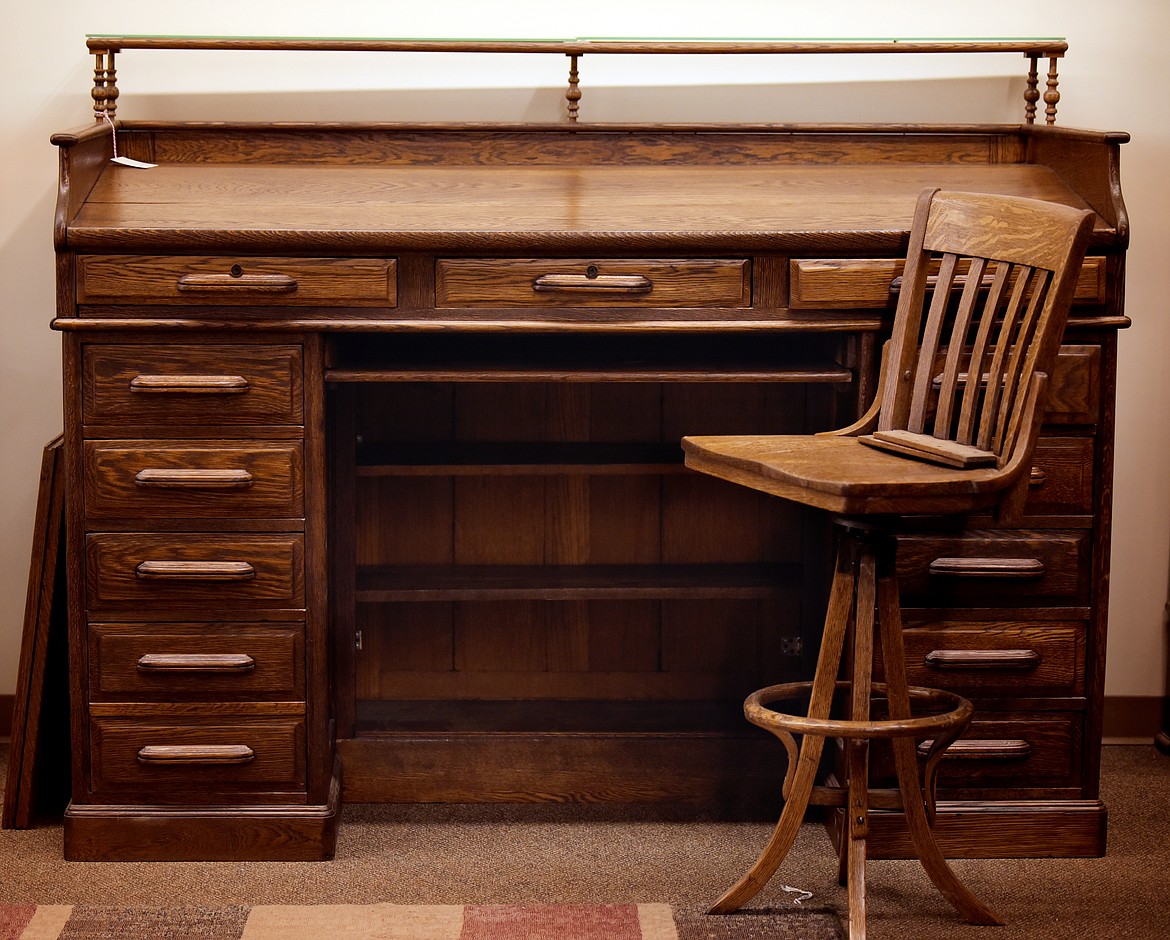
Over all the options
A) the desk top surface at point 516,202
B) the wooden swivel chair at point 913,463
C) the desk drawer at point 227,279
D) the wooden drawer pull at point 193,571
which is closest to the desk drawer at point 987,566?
the wooden swivel chair at point 913,463

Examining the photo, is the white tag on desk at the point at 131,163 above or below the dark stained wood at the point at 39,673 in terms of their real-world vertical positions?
above

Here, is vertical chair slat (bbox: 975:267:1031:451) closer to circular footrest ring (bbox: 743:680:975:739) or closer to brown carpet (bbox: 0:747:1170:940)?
circular footrest ring (bbox: 743:680:975:739)

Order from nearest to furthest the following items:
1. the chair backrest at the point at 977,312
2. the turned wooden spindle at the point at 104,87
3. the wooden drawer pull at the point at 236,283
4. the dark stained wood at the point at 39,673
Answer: the chair backrest at the point at 977,312 → the wooden drawer pull at the point at 236,283 → the dark stained wood at the point at 39,673 → the turned wooden spindle at the point at 104,87

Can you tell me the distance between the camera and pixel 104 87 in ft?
9.46

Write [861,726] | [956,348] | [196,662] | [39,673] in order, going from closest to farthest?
[861,726], [956,348], [196,662], [39,673]

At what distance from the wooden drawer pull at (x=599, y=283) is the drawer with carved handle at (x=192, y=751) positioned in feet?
2.97

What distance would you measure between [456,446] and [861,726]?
119cm

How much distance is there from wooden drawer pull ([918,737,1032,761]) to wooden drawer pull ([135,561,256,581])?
1.30 meters

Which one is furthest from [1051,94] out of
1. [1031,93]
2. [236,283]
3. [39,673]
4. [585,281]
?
[39,673]

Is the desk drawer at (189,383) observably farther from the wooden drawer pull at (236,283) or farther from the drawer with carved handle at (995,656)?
the drawer with carved handle at (995,656)

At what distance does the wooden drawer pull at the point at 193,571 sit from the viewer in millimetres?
2496

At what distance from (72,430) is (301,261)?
0.51 meters

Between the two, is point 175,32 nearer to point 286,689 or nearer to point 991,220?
point 286,689

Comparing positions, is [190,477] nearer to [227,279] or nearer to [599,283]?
[227,279]
